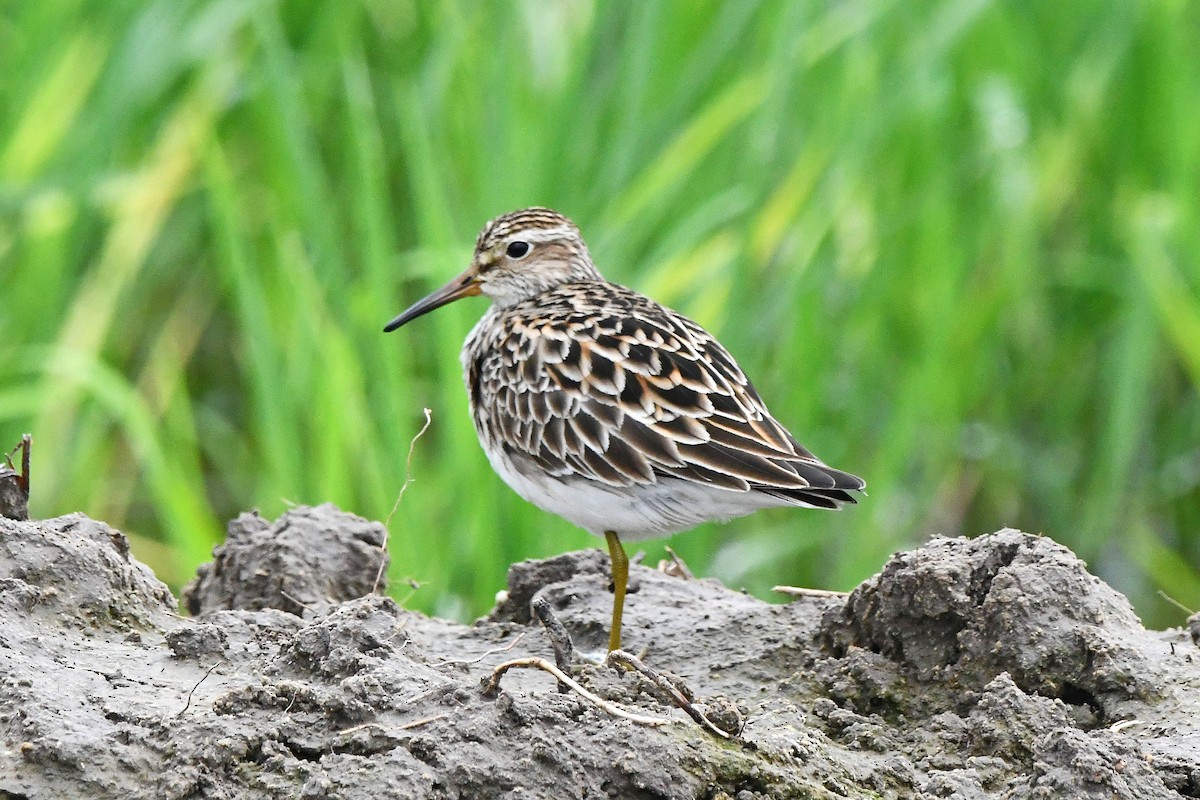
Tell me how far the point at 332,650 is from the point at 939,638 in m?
1.43

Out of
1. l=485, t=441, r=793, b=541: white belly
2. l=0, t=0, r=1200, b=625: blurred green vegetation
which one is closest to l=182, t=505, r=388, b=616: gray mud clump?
l=485, t=441, r=793, b=541: white belly

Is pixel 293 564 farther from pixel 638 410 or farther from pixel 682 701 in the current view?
pixel 682 701

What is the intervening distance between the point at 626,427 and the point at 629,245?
7.56 ft

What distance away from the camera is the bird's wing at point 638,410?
4457 millimetres

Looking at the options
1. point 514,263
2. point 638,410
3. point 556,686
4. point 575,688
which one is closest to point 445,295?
point 514,263

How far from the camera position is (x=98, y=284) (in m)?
7.50

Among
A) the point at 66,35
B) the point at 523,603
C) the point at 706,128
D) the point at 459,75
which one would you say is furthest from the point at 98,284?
the point at 523,603

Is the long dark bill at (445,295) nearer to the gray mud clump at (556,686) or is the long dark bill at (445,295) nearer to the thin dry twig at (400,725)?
the gray mud clump at (556,686)

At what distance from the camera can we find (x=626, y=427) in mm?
4660

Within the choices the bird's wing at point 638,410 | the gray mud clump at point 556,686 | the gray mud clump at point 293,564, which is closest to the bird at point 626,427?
the bird's wing at point 638,410

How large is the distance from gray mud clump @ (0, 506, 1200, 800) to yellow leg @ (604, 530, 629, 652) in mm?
108

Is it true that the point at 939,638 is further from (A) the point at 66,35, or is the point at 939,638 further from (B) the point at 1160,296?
(A) the point at 66,35

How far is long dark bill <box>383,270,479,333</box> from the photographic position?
5.82 meters

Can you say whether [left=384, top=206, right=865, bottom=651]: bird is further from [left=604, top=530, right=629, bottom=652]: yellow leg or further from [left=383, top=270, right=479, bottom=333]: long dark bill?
[left=383, top=270, right=479, bottom=333]: long dark bill
